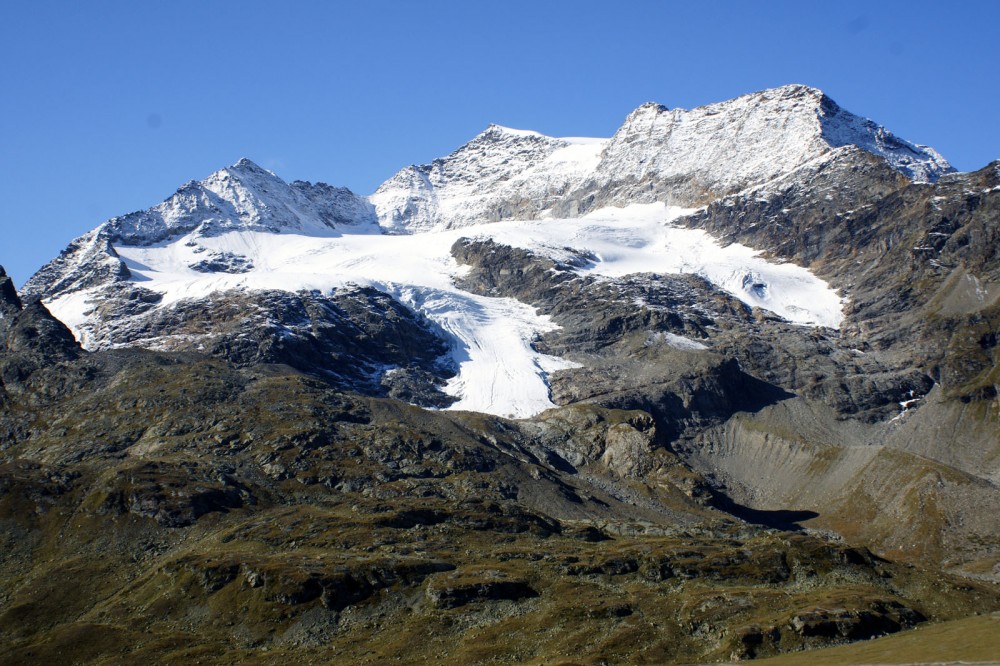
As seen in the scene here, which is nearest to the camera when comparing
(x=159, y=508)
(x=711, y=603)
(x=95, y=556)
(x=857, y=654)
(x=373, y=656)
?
(x=857, y=654)

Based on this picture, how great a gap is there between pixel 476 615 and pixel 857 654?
5290 cm

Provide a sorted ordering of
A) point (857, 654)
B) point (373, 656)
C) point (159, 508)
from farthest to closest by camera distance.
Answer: point (159, 508) < point (373, 656) < point (857, 654)

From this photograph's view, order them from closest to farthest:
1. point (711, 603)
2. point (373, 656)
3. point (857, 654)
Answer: point (857, 654)
point (373, 656)
point (711, 603)

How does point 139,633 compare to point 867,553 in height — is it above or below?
below

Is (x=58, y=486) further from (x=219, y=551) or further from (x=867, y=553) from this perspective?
(x=867, y=553)

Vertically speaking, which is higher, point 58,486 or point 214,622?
point 58,486

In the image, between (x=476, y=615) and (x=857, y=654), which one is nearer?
(x=857, y=654)

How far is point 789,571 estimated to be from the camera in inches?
6334

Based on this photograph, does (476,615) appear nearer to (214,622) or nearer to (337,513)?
(214,622)

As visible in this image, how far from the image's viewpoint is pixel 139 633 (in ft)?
464

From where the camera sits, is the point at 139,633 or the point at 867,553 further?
the point at 867,553

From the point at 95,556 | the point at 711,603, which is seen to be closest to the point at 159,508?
the point at 95,556

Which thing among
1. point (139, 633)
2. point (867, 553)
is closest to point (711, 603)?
point (867, 553)

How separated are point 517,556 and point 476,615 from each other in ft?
100
